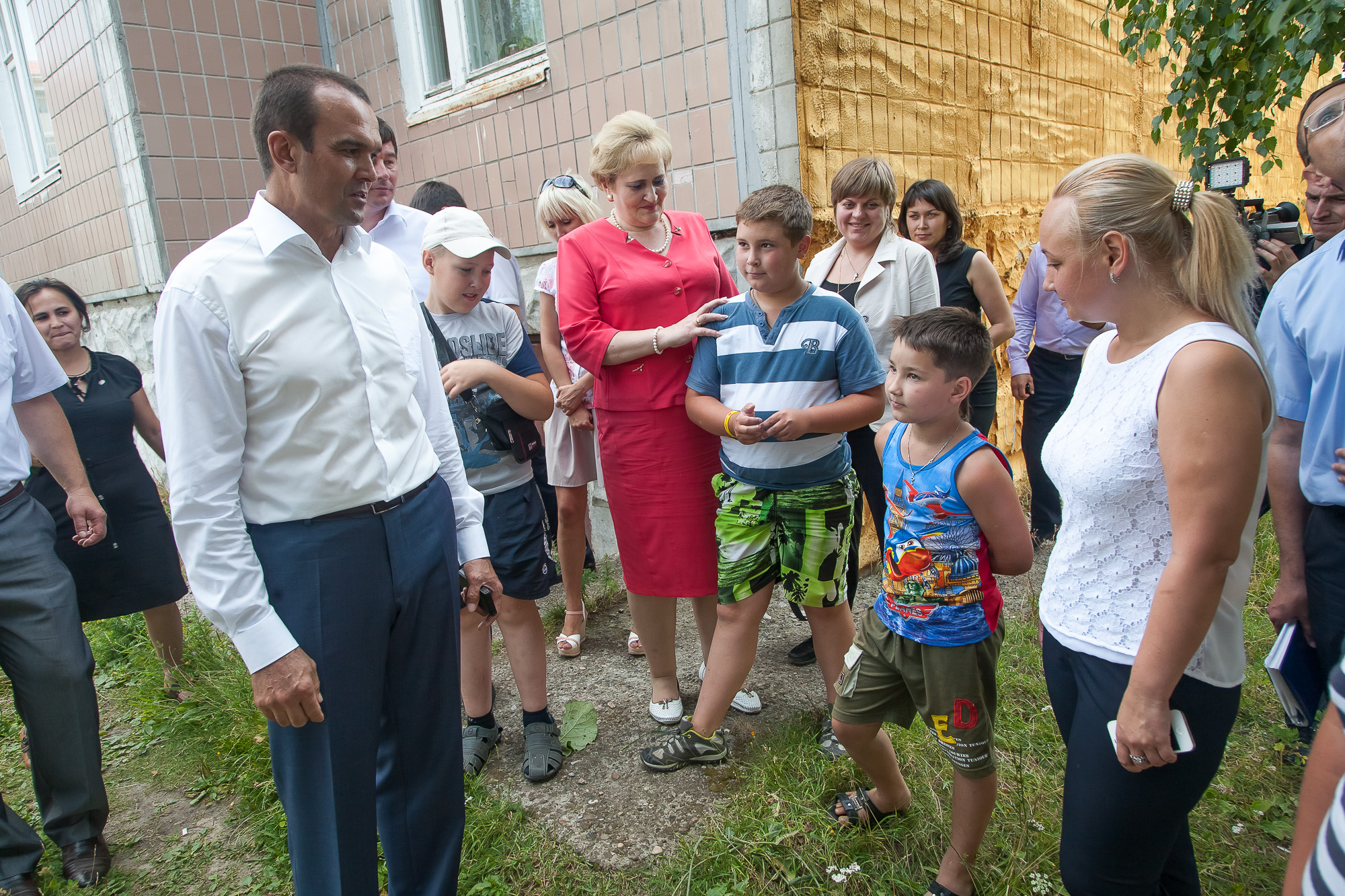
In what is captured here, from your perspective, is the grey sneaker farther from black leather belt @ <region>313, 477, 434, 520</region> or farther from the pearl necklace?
the pearl necklace

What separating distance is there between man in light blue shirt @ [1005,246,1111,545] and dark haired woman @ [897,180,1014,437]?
0.48m

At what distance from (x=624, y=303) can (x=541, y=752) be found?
1.61 m

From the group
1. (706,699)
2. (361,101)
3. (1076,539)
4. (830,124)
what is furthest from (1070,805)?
(830,124)

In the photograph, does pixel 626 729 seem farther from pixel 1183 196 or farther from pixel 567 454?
pixel 1183 196

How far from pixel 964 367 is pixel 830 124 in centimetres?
228

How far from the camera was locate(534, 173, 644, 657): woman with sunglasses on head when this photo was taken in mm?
3516

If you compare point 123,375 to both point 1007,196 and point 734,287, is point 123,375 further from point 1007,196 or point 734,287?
point 1007,196

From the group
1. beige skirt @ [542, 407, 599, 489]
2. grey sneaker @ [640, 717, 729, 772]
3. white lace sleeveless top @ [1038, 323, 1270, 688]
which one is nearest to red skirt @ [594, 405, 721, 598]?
grey sneaker @ [640, 717, 729, 772]

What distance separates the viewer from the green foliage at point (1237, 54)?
308cm

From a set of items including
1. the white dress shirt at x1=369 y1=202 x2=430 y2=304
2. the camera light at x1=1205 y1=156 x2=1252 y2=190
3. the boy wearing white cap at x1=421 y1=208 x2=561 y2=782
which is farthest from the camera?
the white dress shirt at x1=369 y1=202 x2=430 y2=304

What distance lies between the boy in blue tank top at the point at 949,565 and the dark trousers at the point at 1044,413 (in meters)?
2.49

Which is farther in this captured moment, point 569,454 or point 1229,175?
point 569,454

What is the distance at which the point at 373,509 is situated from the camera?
5.75ft

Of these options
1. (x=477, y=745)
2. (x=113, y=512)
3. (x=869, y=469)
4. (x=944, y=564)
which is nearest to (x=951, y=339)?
(x=944, y=564)
